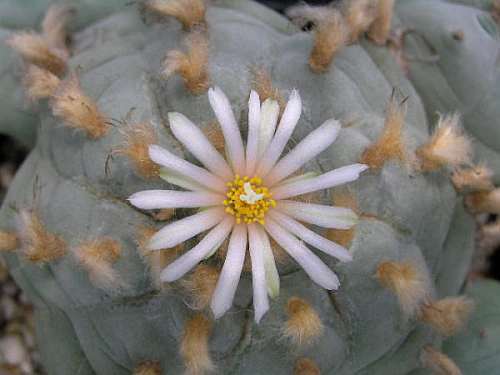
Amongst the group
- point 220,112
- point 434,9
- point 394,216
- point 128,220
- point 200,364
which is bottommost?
point 200,364

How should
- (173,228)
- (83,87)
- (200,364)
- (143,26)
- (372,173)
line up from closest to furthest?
(173,228)
(200,364)
(372,173)
(83,87)
(143,26)

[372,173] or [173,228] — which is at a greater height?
[372,173]

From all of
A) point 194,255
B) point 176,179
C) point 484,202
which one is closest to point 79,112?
point 176,179

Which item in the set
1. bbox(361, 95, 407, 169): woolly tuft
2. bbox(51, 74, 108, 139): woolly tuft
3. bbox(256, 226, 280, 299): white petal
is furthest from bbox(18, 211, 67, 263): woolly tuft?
bbox(361, 95, 407, 169): woolly tuft

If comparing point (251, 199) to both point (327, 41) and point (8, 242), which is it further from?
point (8, 242)

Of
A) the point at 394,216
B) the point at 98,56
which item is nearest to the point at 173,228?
the point at 394,216

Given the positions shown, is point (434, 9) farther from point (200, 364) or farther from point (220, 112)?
point (200, 364)

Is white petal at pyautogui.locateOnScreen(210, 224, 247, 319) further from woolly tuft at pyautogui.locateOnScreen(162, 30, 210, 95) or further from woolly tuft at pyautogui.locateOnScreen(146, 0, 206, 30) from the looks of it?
woolly tuft at pyautogui.locateOnScreen(146, 0, 206, 30)
